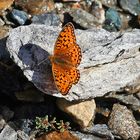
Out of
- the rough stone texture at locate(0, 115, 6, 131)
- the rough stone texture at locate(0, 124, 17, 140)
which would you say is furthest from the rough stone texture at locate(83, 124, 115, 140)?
the rough stone texture at locate(0, 115, 6, 131)

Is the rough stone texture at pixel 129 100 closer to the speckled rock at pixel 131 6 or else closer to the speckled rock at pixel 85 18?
the speckled rock at pixel 85 18

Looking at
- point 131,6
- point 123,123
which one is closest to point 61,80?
point 123,123

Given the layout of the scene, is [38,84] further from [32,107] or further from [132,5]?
[132,5]

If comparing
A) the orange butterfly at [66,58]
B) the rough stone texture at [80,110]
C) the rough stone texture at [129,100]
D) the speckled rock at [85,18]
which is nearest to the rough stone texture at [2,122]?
the rough stone texture at [80,110]

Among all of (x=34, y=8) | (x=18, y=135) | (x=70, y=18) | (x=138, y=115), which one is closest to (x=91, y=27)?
(x=70, y=18)

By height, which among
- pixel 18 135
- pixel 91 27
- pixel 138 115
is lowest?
pixel 138 115

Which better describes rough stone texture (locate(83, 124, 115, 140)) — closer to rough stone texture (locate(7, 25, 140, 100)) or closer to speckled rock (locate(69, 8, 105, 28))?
rough stone texture (locate(7, 25, 140, 100))

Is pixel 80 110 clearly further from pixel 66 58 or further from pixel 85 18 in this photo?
pixel 85 18
